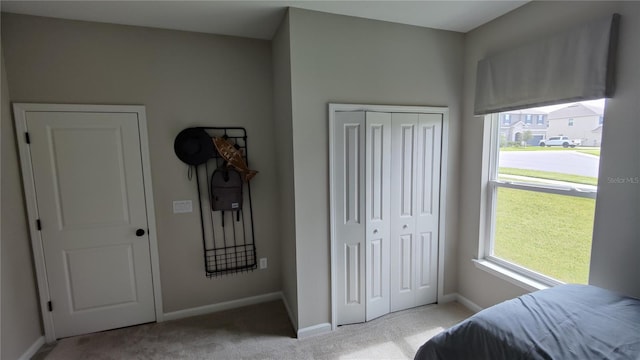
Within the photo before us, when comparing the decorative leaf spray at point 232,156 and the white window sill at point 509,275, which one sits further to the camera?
the decorative leaf spray at point 232,156

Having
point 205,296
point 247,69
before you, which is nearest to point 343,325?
point 205,296

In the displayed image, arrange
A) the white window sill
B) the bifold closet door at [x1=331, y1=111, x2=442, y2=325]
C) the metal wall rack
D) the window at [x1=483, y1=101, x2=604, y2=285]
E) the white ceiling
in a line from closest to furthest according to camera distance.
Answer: the window at [x1=483, y1=101, x2=604, y2=285] → the white ceiling → the white window sill → the bifold closet door at [x1=331, y1=111, x2=442, y2=325] → the metal wall rack

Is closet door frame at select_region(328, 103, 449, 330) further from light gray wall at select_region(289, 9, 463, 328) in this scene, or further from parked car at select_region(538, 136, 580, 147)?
parked car at select_region(538, 136, 580, 147)

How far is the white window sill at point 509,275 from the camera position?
2156mm

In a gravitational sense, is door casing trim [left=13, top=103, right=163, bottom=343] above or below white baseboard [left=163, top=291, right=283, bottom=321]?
above

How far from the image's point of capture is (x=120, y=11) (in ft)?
6.97

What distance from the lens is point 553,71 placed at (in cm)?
193

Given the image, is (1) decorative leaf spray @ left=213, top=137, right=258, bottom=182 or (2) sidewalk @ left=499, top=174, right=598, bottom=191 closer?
(2) sidewalk @ left=499, top=174, right=598, bottom=191

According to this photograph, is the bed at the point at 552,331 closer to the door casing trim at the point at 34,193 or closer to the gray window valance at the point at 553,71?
the gray window valance at the point at 553,71

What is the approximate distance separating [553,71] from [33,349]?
4.47 meters

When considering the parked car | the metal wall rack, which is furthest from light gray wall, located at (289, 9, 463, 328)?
the parked car

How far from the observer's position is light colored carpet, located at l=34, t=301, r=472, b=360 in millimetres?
2189

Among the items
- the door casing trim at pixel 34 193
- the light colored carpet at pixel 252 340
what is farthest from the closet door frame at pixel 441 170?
the door casing trim at pixel 34 193

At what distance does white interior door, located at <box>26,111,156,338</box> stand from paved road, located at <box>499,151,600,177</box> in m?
3.28
